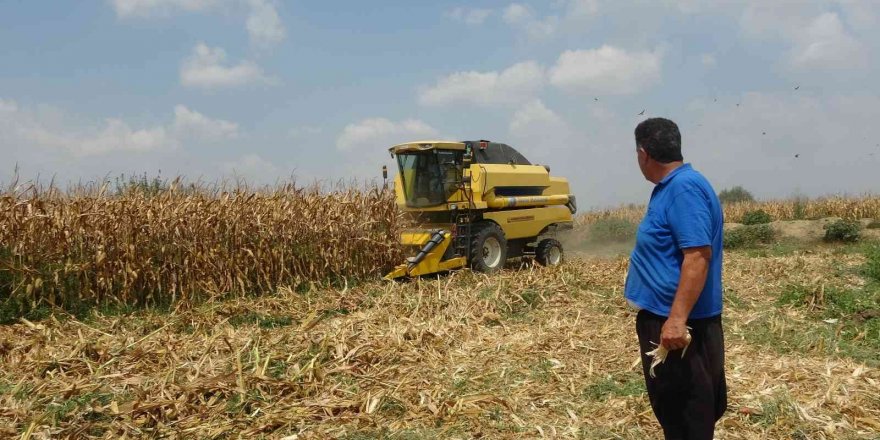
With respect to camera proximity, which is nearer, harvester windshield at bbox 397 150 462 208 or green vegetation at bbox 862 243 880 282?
green vegetation at bbox 862 243 880 282

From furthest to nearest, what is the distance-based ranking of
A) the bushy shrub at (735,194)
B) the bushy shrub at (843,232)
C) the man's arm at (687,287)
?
the bushy shrub at (735,194) < the bushy shrub at (843,232) < the man's arm at (687,287)

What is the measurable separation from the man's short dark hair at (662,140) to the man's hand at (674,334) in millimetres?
731

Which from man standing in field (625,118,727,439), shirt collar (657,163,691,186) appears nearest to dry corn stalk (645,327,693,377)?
man standing in field (625,118,727,439)

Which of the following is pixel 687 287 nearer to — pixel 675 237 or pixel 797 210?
pixel 675 237

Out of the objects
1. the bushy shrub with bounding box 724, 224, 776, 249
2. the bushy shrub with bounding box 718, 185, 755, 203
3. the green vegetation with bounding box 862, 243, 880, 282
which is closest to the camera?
the green vegetation with bounding box 862, 243, 880, 282

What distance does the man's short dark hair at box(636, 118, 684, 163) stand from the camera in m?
2.98

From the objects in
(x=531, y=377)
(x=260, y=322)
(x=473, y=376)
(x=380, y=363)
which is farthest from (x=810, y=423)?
(x=260, y=322)

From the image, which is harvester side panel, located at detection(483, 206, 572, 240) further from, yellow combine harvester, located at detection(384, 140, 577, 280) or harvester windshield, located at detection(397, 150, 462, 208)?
harvester windshield, located at detection(397, 150, 462, 208)

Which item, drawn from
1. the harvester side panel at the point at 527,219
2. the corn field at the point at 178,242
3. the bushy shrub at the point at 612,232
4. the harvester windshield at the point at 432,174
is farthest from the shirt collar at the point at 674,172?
the bushy shrub at the point at 612,232

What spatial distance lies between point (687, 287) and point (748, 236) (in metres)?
18.2

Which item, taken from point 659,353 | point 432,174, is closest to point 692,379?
point 659,353

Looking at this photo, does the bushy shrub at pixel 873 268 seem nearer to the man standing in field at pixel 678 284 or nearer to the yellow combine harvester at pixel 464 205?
the yellow combine harvester at pixel 464 205

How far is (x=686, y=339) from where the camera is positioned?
9.29 ft

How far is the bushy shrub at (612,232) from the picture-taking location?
22.2m
